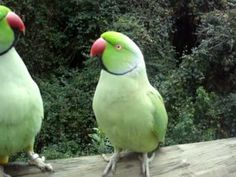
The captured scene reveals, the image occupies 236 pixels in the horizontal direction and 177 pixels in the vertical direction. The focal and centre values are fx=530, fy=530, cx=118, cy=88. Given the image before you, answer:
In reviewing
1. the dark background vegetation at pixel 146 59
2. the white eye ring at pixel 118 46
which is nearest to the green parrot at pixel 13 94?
the white eye ring at pixel 118 46

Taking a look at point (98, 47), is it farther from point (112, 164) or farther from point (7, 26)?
point (112, 164)

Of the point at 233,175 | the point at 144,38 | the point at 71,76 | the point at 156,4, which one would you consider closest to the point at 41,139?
the point at 71,76

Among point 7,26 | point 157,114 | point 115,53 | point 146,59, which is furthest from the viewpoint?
point 146,59

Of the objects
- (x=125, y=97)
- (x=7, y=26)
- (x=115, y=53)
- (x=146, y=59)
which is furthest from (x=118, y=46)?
(x=146, y=59)

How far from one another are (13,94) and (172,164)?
543 millimetres

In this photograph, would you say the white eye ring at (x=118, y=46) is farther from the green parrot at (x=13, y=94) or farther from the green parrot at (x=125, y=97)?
the green parrot at (x=13, y=94)

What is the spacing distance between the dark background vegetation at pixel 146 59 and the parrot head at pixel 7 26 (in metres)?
1.91

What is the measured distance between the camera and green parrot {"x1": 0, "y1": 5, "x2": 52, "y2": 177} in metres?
1.24

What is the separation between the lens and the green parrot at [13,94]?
124 cm

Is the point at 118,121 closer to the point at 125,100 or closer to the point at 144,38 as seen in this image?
the point at 125,100

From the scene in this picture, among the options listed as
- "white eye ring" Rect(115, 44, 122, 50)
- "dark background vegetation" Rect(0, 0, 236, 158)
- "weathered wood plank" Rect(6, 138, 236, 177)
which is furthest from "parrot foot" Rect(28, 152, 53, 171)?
"dark background vegetation" Rect(0, 0, 236, 158)

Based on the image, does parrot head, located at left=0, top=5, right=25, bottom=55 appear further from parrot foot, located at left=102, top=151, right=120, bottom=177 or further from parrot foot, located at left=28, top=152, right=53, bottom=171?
parrot foot, located at left=102, top=151, right=120, bottom=177

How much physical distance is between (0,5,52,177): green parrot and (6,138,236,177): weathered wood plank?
0.16 meters

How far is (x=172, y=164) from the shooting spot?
5.12 ft
